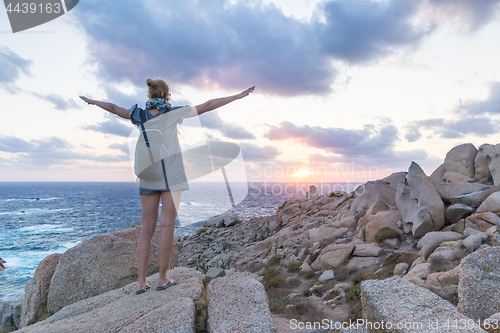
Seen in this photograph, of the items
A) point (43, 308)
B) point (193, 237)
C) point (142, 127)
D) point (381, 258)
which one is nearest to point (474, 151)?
point (381, 258)

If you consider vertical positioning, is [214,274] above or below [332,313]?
above

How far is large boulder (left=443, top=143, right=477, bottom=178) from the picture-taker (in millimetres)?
13266

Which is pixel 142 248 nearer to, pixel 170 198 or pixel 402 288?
pixel 170 198

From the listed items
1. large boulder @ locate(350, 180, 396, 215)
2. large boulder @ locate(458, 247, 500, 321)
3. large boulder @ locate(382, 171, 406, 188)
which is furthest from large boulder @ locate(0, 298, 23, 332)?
large boulder @ locate(382, 171, 406, 188)

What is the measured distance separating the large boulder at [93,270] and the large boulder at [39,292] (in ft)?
1.55

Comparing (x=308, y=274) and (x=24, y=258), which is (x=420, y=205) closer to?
(x=308, y=274)

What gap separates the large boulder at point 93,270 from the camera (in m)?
6.84

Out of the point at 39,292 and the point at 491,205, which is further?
the point at 491,205

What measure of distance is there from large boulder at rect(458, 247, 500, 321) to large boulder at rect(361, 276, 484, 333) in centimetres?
75

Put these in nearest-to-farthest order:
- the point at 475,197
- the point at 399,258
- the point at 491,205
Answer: the point at 491,205
the point at 399,258
the point at 475,197

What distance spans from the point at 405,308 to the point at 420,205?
7.85 m

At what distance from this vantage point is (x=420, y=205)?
32.5ft

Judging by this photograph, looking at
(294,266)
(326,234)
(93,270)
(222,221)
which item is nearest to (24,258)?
(222,221)

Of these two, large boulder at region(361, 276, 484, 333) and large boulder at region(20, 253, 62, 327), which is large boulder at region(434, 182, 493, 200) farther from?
large boulder at region(20, 253, 62, 327)
